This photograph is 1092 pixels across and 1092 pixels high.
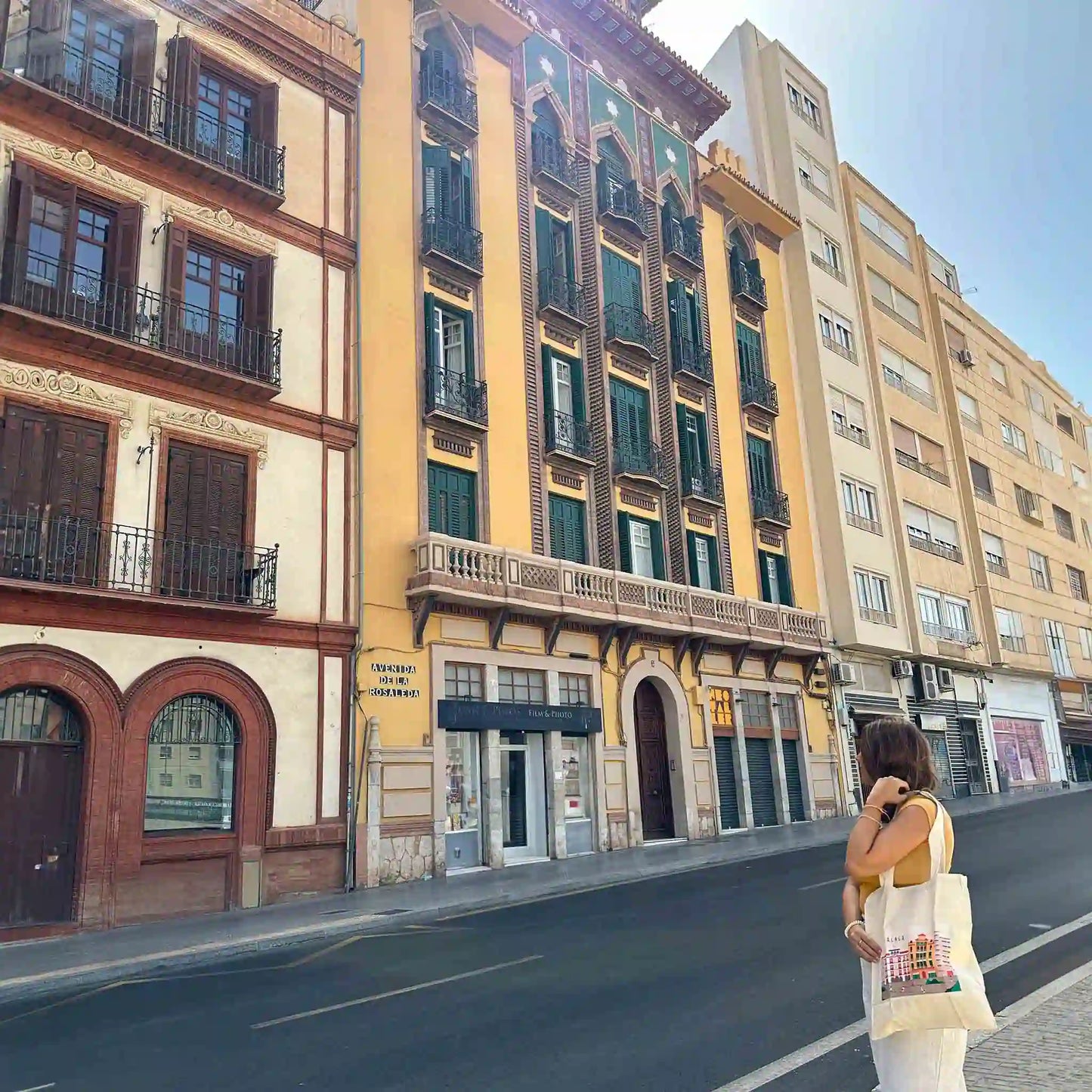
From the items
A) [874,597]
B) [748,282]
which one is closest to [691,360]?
[748,282]

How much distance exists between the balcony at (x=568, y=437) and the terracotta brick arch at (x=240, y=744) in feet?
32.8

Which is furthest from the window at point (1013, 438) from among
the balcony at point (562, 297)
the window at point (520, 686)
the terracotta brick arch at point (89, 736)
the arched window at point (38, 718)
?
the arched window at point (38, 718)

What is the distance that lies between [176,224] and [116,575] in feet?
21.9

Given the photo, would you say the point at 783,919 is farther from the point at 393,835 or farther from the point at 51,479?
the point at 51,479

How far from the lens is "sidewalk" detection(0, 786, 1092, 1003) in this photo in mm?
10398

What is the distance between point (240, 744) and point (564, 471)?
35.7ft

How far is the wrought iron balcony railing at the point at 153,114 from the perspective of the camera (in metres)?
15.2

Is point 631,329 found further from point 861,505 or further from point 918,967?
point 918,967

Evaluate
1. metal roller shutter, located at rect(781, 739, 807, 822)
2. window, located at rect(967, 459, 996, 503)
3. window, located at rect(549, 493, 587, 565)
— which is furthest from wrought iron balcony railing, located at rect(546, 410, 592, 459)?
window, located at rect(967, 459, 996, 503)

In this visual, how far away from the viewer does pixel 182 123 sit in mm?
16781

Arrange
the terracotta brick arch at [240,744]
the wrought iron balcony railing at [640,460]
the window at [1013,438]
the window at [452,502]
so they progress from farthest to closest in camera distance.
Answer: the window at [1013,438] < the wrought iron balcony railing at [640,460] < the window at [452,502] < the terracotta brick arch at [240,744]

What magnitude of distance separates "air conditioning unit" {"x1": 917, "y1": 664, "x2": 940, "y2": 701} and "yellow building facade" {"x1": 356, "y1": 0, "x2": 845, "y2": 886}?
6441 mm

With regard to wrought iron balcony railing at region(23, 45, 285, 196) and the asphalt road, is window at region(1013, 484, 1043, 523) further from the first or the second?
wrought iron balcony railing at region(23, 45, 285, 196)

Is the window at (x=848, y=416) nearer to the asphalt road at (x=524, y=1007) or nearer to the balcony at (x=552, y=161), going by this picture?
the balcony at (x=552, y=161)
